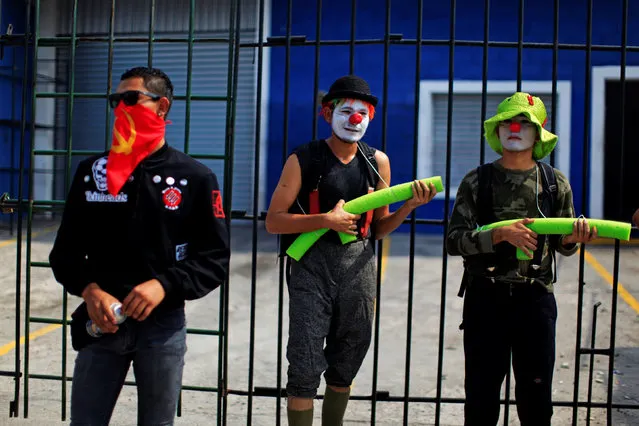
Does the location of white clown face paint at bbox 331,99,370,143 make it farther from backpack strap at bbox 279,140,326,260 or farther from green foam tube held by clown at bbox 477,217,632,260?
green foam tube held by clown at bbox 477,217,632,260

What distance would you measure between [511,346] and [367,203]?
0.96m

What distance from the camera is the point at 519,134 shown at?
3.41 metres

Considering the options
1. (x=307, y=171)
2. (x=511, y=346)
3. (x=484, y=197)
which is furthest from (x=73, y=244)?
(x=511, y=346)

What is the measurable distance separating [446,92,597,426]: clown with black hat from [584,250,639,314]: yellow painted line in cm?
→ 595

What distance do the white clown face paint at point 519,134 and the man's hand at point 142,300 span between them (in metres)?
1.76

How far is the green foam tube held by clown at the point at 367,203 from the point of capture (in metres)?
3.45

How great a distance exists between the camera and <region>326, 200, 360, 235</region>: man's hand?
3475mm

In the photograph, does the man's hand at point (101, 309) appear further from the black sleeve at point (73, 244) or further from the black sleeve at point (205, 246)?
the black sleeve at point (205, 246)

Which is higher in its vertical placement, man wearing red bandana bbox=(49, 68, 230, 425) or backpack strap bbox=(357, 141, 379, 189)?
backpack strap bbox=(357, 141, 379, 189)

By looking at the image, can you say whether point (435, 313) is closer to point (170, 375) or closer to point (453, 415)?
point (453, 415)

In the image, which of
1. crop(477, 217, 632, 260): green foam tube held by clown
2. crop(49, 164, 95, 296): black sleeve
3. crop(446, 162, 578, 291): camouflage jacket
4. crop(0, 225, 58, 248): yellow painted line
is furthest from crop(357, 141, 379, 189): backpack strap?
crop(0, 225, 58, 248): yellow painted line

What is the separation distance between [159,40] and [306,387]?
2.38 metres

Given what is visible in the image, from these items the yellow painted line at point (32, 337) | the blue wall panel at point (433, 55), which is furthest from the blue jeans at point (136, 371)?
the blue wall panel at point (433, 55)

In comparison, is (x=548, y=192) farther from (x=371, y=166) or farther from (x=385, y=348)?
(x=385, y=348)
